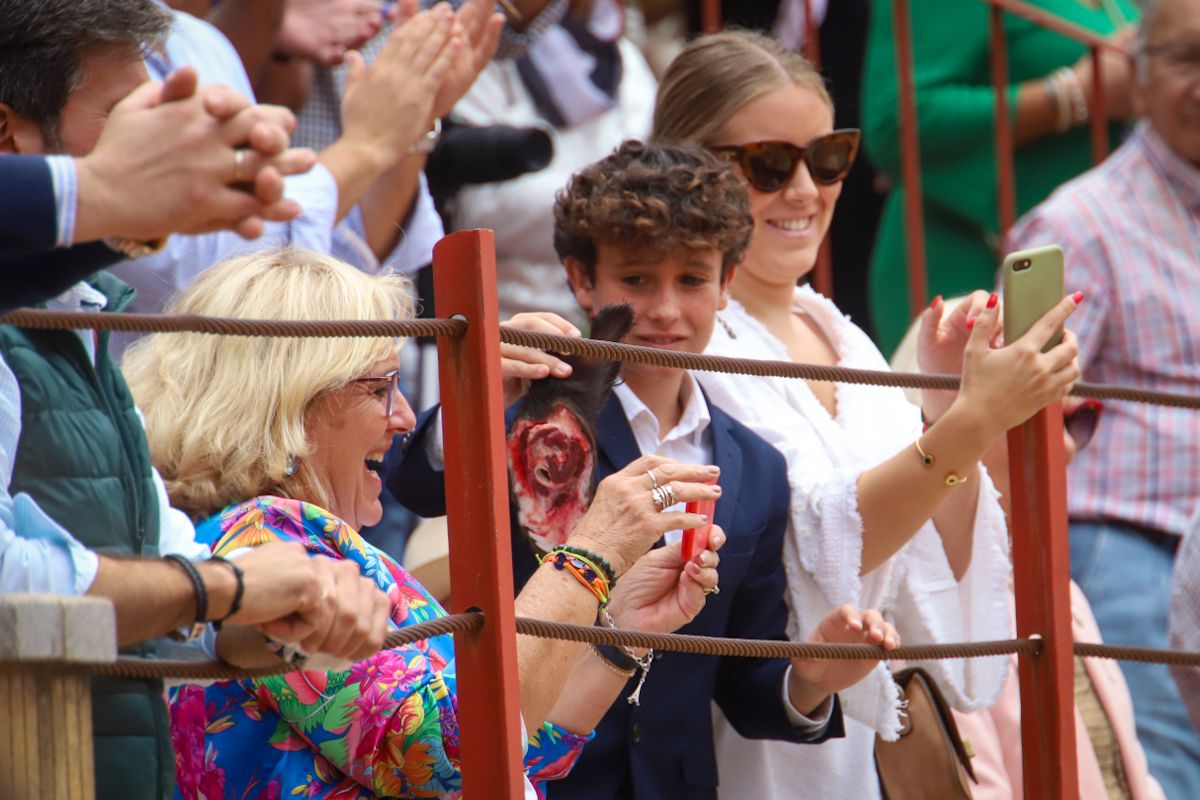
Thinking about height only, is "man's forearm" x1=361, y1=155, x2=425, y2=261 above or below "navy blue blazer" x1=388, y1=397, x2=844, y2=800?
above

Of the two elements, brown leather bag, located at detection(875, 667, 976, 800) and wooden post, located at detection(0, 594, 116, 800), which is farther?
brown leather bag, located at detection(875, 667, 976, 800)

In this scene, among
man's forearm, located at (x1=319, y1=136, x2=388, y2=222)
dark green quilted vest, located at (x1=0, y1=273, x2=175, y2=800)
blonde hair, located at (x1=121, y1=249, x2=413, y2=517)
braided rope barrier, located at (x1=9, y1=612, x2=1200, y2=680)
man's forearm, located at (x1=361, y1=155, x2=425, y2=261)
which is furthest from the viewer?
man's forearm, located at (x1=361, y1=155, x2=425, y2=261)

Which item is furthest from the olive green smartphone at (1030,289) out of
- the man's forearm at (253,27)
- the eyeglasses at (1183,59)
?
the eyeglasses at (1183,59)

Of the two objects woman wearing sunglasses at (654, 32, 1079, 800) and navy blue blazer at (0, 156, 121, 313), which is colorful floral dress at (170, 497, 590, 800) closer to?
navy blue blazer at (0, 156, 121, 313)

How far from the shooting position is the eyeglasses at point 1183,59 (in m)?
4.17

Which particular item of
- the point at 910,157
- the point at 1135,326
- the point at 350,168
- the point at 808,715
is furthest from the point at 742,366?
the point at 910,157

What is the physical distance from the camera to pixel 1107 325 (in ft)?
13.4

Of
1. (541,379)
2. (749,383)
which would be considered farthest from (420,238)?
(541,379)

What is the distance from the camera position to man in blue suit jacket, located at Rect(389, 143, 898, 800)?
2520 millimetres

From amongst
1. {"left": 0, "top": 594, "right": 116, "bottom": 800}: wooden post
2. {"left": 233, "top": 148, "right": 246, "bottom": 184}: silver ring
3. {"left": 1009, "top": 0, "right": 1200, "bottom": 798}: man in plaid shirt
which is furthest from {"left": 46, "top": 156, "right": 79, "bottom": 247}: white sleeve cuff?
{"left": 1009, "top": 0, "right": 1200, "bottom": 798}: man in plaid shirt

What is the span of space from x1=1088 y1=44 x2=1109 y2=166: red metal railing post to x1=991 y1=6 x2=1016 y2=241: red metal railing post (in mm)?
205

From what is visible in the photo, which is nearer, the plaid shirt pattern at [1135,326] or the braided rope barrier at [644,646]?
the braided rope barrier at [644,646]

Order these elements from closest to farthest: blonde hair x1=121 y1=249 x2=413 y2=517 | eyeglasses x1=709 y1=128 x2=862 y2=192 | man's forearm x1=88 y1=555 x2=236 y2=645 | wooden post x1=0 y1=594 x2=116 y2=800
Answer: wooden post x1=0 y1=594 x2=116 y2=800 < man's forearm x1=88 y1=555 x2=236 y2=645 < blonde hair x1=121 y1=249 x2=413 y2=517 < eyeglasses x1=709 y1=128 x2=862 y2=192

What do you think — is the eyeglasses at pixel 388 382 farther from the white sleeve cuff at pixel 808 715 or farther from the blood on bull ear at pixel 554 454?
the white sleeve cuff at pixel 808 715
